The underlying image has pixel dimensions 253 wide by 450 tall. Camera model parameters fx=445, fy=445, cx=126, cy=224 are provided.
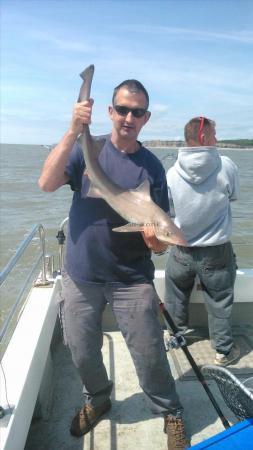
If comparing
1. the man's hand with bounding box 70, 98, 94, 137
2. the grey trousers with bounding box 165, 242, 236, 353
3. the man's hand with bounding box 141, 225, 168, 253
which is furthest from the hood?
the man's hand with bounding box 70, 98, 94, 137

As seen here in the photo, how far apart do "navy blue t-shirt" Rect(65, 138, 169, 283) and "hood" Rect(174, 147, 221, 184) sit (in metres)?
0.92

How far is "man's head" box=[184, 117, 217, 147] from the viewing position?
155 inches

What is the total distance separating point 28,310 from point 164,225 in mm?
1657

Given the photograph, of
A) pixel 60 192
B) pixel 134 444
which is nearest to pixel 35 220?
pixel 60 192

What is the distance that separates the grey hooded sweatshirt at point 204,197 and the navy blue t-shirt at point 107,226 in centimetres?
100

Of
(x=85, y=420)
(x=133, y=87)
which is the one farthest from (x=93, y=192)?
(x=85, y=420)

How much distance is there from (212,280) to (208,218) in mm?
587

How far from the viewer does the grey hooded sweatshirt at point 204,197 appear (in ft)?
13.0

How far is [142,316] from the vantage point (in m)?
2.98

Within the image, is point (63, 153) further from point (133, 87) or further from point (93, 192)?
point (133, 87)

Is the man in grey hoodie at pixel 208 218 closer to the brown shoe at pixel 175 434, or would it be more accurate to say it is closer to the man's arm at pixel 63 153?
the brown shoe at pixel 175 434

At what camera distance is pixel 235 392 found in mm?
2092

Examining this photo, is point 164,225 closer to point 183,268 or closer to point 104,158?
point 104,158

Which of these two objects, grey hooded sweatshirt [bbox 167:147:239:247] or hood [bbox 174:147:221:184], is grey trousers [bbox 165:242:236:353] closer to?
grey hooded sweatshirt [bbox 167:147:239:247]
